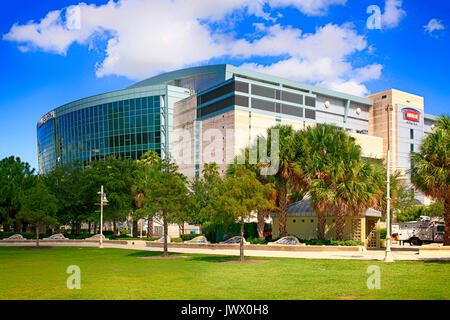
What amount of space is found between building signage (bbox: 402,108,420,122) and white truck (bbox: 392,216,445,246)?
7326cm

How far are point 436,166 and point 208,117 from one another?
204 feet

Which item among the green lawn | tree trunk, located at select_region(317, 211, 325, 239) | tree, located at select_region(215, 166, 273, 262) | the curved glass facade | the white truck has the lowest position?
the white truck

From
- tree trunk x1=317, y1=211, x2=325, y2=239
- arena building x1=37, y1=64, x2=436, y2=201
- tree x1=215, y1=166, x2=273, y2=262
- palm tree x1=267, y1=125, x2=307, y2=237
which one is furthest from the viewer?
arena building x1=37, y1=64, x2=436, y2=201

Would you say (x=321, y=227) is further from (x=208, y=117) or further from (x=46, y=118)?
(x=46, y=118)

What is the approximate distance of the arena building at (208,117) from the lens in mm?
85375

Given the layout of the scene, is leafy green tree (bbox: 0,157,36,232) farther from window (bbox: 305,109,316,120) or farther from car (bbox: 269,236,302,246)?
window (bbox: 305,109,316,120)

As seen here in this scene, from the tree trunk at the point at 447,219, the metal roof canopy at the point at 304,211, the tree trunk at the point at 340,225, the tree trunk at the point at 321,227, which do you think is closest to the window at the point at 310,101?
the metal roof canopy at the point at 304,211

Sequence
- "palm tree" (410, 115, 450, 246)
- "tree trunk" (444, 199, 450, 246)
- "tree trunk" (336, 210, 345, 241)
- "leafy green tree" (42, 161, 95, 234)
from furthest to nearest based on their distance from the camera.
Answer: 1. "leafy green tree" (42, 161, 95, 234)
2. "tree trunk" (336, 210, 345, 241)
3. "tree trunk" (444, 199, 450, 246)
4. "palm tree" (410, 115, 450, 246)

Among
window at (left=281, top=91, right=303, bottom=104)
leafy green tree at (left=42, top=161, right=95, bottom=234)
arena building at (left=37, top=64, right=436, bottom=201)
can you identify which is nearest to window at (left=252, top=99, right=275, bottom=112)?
arena building at (left=37, top=64, right=436, bottom=201)

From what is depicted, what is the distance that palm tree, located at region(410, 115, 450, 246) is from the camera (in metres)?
29.8

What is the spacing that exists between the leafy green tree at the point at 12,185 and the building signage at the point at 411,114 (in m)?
87.3

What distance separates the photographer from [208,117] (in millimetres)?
89625
